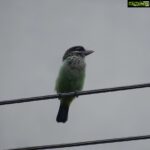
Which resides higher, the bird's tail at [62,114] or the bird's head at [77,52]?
the bird's head at [77,52]

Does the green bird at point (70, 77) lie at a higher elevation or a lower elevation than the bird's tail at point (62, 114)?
higher

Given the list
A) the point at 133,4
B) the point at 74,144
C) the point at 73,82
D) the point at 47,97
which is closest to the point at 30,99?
the point at 47,97

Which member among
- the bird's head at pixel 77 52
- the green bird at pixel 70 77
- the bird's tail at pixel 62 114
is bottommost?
the bird's tail at pixel 62 114

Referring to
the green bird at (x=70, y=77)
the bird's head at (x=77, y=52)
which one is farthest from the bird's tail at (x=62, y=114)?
the bird's head at (x=77, y=52)

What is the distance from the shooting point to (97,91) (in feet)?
8.72

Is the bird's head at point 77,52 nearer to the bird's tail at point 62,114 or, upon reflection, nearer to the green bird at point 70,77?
the green bird at point 70,77

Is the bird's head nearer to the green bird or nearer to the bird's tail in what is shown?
the green bird

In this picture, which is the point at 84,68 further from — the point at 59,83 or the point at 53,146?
the point at 53,146

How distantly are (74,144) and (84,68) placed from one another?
1561mm

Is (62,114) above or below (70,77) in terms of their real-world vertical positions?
below

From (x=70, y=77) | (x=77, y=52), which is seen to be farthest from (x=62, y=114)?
(x=77, y=52)

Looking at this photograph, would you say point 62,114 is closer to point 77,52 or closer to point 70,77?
point 70,77

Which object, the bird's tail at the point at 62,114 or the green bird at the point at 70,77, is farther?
the bird's tail at the point at 62,114

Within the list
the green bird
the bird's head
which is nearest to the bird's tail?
the green bird
